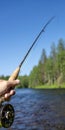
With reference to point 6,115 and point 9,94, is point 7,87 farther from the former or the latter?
point 6,115

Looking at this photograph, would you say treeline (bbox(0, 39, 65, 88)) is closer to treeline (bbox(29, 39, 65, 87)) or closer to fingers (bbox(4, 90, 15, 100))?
treeline (bbox(29, 39, 65, 87))

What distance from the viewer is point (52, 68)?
157875 millimetres

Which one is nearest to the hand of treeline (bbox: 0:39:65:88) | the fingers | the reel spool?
the fingers

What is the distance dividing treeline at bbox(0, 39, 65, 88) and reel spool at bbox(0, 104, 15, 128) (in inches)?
4815

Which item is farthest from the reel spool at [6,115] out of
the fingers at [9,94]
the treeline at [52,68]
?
the treeline at [52,68]

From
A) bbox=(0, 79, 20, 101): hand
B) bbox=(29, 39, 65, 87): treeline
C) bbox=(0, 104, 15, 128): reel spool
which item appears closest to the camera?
bbox=(0, 79, 20, 101): hand

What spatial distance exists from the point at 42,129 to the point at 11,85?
16158 mm

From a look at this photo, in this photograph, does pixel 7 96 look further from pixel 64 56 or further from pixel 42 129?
pixel 64 56

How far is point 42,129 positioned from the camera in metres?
18.4

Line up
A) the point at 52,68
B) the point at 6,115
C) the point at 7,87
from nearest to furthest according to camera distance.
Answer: the point at 7,87 < the point at 6,115 < the point at 52,68

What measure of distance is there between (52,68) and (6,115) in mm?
155108

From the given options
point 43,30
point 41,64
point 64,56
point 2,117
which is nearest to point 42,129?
point 43,30

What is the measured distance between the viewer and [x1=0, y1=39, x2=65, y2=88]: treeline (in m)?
130

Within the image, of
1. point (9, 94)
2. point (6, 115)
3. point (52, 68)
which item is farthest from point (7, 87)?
point (52, 68)
